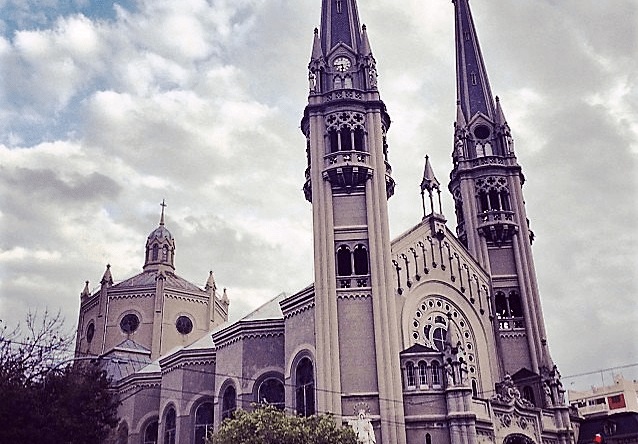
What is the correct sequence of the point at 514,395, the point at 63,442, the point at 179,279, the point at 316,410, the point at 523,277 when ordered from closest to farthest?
the point at 63,442
the point at 316,410
the point at 514,395
the point at 523,277
the point at 179,279

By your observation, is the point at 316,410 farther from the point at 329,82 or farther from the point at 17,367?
the point at 329,82

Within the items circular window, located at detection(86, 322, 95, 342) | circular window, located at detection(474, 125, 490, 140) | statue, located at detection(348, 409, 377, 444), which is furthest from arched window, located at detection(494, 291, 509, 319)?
circular window, located at detection(86, 322, 95, 342)

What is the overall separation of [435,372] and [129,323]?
114 ft

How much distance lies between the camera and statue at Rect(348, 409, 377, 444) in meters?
32.7

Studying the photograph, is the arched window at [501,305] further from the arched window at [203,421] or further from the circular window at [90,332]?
the circular window at [90,332]

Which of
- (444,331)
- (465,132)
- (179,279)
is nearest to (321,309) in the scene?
(444,331)

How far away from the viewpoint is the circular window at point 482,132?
169 ft

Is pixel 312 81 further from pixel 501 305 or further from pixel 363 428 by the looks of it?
pixel 363 428

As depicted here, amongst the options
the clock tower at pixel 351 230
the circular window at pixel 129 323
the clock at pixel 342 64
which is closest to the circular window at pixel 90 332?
the circular window at pixel 129 323

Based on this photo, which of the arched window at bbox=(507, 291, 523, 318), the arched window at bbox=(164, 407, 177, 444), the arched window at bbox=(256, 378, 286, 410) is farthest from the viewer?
the arched window at bbox=(164, 407, 177, 444)

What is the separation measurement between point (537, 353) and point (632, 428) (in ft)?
23.7

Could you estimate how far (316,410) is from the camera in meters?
34.5

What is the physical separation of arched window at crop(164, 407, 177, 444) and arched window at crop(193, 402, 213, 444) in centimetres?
196

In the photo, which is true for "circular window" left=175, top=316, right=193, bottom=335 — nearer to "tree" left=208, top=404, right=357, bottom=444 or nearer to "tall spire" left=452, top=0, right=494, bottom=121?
"tall spire" left=452, top=0, right=494, bottom=121
